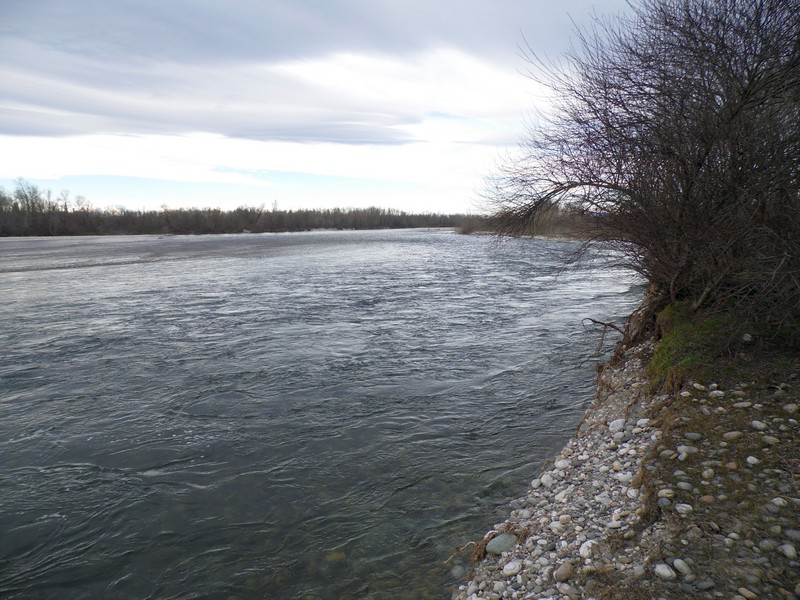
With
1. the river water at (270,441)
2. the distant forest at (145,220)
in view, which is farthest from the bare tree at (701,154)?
the distant forest at (145,220)

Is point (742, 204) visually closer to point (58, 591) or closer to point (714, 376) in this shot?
point (714, 376)

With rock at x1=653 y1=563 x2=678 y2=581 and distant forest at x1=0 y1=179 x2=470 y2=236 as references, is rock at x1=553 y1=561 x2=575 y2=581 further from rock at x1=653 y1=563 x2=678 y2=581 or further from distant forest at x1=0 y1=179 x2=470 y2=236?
distant forest at x1=0 y1=179 x2=470 y2=236

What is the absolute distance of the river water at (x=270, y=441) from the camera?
221 inches

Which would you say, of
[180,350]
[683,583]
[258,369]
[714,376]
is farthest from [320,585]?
[180,350]

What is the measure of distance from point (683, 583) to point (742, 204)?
6016 mm

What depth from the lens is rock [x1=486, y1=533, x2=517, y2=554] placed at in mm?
5207

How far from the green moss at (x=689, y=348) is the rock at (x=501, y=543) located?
370cm

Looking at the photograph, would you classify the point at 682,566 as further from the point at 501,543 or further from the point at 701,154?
the point at 701,154

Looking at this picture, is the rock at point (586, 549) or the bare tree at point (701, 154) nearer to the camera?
the rock at point (586, 549)

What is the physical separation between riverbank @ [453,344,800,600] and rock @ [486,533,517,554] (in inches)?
0.6

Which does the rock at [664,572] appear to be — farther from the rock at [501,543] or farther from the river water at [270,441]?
the river water at [270,441]

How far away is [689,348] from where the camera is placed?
8508 millimetres

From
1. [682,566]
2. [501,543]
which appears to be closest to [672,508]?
[682,566]

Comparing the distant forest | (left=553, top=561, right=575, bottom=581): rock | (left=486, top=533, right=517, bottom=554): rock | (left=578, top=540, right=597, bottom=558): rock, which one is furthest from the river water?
the distant forest
